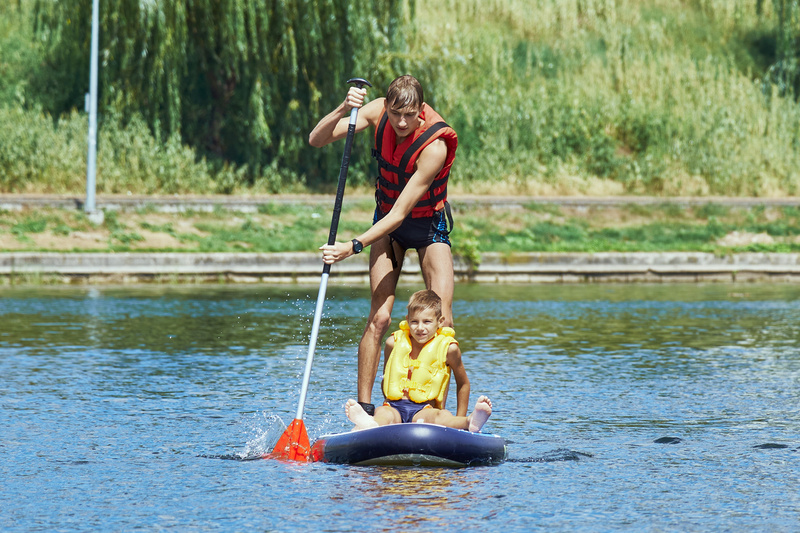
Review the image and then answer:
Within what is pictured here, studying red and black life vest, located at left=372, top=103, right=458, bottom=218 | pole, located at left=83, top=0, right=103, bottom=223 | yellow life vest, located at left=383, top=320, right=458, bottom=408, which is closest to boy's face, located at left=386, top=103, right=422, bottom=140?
red and black life vest, located at left=372, top=103, right=458, bottom=218

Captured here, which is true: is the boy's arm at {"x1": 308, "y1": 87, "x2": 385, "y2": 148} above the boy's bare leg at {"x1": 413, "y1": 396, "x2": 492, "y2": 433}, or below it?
above

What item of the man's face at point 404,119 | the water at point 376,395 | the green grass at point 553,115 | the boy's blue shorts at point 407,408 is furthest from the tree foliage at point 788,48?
the boy's blue shorts at point 407,408

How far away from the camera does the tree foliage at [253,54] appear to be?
25.0 meters

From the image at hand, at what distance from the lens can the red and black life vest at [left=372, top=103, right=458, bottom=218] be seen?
7066mm

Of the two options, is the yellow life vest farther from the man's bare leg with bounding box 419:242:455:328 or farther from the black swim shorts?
the black swim shorts

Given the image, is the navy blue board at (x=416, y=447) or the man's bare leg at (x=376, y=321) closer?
the navy blue board at (x=416, y=447)

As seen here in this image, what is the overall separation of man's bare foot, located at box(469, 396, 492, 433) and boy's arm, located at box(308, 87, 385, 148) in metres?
1.89

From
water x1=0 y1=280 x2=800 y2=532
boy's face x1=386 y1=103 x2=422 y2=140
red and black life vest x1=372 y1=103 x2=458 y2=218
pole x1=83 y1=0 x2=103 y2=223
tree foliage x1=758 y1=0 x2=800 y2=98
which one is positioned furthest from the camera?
tree foliage x1=758 y1=0 x2=800 y2=98

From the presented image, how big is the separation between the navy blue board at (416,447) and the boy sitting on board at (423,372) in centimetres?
32

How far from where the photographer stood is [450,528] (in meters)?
5.03

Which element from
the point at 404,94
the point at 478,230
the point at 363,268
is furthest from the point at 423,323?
the point at 478,230

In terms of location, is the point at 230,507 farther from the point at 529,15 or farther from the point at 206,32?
the point at 529,15

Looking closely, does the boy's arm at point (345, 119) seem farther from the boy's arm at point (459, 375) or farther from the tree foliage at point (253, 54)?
the tree foliage at point (253, 54)

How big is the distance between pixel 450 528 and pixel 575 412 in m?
3.26
